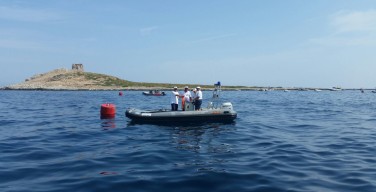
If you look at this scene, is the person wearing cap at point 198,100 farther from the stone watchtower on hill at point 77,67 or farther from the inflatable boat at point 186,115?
the stone watchtower on hill at point 77,67

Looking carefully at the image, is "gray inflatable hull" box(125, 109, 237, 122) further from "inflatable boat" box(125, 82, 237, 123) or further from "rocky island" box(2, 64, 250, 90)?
"rocky island" box(2, 64, 250, 90)

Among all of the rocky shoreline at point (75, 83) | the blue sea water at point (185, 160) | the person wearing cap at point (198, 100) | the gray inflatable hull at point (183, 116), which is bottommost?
the blue sea water at point (185, 160)

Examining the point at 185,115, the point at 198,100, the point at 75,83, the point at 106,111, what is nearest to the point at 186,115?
the point at 185,115

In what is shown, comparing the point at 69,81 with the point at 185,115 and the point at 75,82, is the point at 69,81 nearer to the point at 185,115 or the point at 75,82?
the point at 75,82

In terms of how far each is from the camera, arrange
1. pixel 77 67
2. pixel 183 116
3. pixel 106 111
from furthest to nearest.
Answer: pixel 77 67 < pixel 106 111 < pixel 183 116

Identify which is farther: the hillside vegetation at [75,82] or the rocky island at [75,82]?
the hillside vegetation at [75,82]

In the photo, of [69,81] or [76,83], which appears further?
[69,81]

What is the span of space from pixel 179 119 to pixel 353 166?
13.4 m

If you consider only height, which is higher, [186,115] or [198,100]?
[198,100]

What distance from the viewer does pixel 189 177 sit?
34.1ft

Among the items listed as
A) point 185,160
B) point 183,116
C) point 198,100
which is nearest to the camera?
point 185,160

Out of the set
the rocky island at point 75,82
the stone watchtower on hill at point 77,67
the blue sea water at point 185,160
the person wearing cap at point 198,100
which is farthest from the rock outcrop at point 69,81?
the blue sea water at point 185,160

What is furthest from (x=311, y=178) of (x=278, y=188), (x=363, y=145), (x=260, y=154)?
(x=363, y=145)

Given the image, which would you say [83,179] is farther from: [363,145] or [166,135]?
[363,145]
